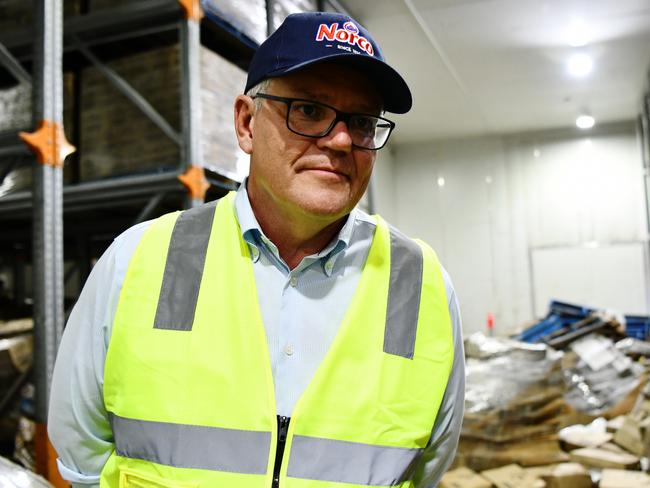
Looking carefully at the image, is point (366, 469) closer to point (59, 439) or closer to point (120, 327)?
point (120, 327)

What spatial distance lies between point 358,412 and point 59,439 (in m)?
0.84

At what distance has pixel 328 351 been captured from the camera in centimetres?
141

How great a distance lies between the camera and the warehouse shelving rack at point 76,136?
2781 mm

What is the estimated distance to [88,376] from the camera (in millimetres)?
1447

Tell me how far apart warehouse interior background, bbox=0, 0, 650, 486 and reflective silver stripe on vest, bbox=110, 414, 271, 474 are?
1.73 meters

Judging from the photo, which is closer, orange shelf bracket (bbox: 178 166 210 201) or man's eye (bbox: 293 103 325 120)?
man's eye (bbox: 293 103 325 120)

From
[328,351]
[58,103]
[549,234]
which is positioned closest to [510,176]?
[549,234]

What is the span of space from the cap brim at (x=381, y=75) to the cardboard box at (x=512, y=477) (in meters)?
3.36

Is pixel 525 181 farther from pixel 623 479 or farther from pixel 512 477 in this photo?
pixel 512 477

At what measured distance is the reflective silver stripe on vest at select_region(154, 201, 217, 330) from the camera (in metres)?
1.39

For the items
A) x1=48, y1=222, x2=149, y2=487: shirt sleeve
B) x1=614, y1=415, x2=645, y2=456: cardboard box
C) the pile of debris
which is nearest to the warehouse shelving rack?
x1=48, y1=222, x2=149, y2=487: shirt sleeve

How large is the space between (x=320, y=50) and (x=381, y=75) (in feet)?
0.63

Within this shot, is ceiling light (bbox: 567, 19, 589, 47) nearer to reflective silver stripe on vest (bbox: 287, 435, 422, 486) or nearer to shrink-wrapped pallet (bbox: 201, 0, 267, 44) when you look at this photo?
shrink-wrapped pallet (bbox: 201, 0, 267, 44)

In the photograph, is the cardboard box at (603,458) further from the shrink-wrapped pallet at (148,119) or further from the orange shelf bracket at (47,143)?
the orange shelf bracket at (47,143)
